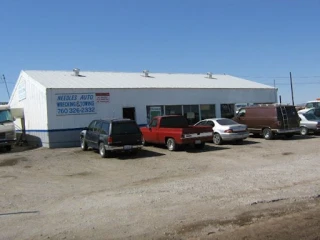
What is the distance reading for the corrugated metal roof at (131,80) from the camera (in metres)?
25.2

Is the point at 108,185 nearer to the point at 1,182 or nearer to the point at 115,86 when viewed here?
the point at 1,182

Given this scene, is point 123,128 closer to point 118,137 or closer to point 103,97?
point 118,137

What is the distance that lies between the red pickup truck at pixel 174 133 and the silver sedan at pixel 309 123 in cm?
883

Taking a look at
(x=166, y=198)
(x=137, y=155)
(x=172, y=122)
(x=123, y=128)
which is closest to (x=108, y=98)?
(x=172, y=122)

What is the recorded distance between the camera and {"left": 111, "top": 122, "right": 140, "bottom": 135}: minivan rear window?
17484 millimetres

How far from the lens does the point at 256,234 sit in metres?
6.14

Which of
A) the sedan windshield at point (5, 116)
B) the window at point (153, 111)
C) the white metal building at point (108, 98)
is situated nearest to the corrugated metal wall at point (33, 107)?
the white metal building at point (108, 98)

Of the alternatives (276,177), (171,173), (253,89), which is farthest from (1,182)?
(253,89)

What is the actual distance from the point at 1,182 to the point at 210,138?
10.1 meters

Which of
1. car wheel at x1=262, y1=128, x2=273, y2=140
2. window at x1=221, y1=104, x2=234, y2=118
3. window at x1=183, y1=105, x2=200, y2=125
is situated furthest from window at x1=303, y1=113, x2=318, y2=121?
window at x1=183, y1=105, x2=200, y2=125

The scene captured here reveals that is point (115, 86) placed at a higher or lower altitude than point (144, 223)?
higher

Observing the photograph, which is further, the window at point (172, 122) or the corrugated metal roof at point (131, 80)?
the corrugated metal roof at point (131, 80)

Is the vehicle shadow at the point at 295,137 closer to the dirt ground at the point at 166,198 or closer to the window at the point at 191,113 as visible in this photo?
the window at the point at 191,113

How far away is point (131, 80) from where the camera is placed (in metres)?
28.6
